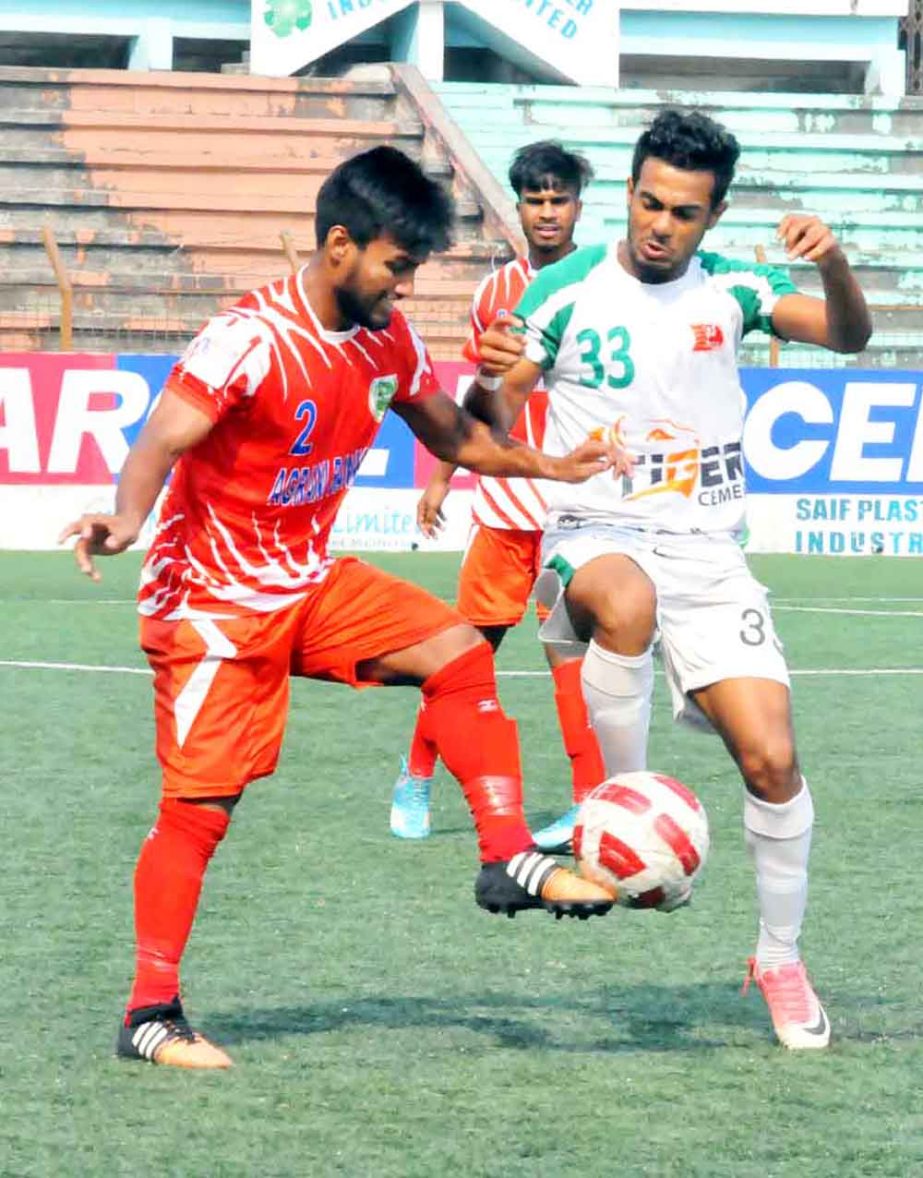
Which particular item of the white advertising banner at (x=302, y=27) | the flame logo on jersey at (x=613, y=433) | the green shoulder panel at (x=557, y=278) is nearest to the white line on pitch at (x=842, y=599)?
the green shoulder panel at (x=557, y=278)

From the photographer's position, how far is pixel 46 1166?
4.17m

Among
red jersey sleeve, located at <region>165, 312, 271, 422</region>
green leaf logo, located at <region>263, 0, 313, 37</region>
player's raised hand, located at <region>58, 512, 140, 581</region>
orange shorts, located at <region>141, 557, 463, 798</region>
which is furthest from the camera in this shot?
green leaf logo, located at <region>263, 0, 313, 37</region>

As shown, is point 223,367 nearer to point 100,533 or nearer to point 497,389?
point 100,533

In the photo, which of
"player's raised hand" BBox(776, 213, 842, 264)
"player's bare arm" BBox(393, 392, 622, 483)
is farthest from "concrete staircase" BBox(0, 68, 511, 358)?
"player's raised hand" BBox(776, 213, 842, 264)

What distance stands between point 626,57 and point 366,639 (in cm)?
2586

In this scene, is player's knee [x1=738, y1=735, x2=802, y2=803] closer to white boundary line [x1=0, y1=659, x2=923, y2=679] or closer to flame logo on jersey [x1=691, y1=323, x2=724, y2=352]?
flame logo on jersey [x1=691, y1=323, x2=724, y2=352]

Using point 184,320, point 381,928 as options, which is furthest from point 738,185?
point 381,928

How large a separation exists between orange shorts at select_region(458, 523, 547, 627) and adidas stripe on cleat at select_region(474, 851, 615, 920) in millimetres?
3323

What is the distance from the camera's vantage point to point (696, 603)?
544 centimetres

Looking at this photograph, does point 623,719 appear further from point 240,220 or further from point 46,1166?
point 240,220

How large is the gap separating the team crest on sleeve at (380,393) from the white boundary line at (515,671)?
21.7 feet

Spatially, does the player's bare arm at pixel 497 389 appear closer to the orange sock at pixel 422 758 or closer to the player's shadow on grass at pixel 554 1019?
the player's shadow on grass at pixel 554 1019

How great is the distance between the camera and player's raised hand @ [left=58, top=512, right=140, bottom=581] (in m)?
4.64

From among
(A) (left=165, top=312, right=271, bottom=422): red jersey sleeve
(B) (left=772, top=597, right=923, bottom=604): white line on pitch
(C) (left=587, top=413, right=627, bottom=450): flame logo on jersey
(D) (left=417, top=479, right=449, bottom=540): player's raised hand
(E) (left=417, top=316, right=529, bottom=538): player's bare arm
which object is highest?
(A) (left=165, top=312, right=271, bottom=422): red jersey sleeve
